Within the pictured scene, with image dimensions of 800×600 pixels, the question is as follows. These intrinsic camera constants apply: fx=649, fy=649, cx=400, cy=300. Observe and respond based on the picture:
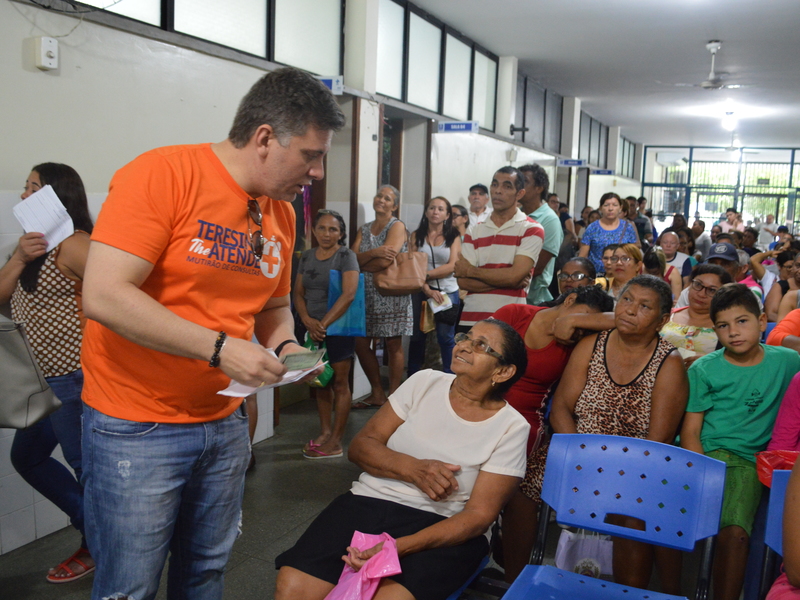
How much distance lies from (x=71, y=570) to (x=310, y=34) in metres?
4.03

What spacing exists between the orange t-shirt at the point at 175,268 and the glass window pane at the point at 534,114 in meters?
9.66

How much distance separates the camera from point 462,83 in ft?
26.9

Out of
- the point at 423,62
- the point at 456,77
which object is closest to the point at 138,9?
the point at 423,62

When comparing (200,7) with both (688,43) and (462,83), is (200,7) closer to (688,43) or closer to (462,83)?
(462,83)

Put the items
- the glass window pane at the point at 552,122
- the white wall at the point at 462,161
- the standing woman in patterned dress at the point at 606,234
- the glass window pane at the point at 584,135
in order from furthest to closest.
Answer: the glass window pane at the point at 584,135 < the glass window pane at the point at 552,122 < the white wall at the point at 462,161 < the standing woman in patterned dress at the point at 606,234

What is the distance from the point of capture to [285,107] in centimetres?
139

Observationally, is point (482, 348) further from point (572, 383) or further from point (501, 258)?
point (501, 258)

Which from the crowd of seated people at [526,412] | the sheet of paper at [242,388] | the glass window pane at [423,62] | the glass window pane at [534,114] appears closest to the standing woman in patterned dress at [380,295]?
the crowd of seated people at [526,412]

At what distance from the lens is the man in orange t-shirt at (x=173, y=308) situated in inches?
50.6

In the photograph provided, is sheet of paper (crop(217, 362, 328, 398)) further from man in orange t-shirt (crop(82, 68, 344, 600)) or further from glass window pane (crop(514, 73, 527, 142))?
glass window pane (crop(514, 73, 527, 142))

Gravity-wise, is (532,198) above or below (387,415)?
above

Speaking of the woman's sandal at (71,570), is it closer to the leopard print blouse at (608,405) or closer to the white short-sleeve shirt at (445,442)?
the white short-sleeve shirt at (445,442)

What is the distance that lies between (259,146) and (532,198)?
3.53 m

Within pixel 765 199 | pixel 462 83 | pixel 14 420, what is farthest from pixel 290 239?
pixel 765 199
